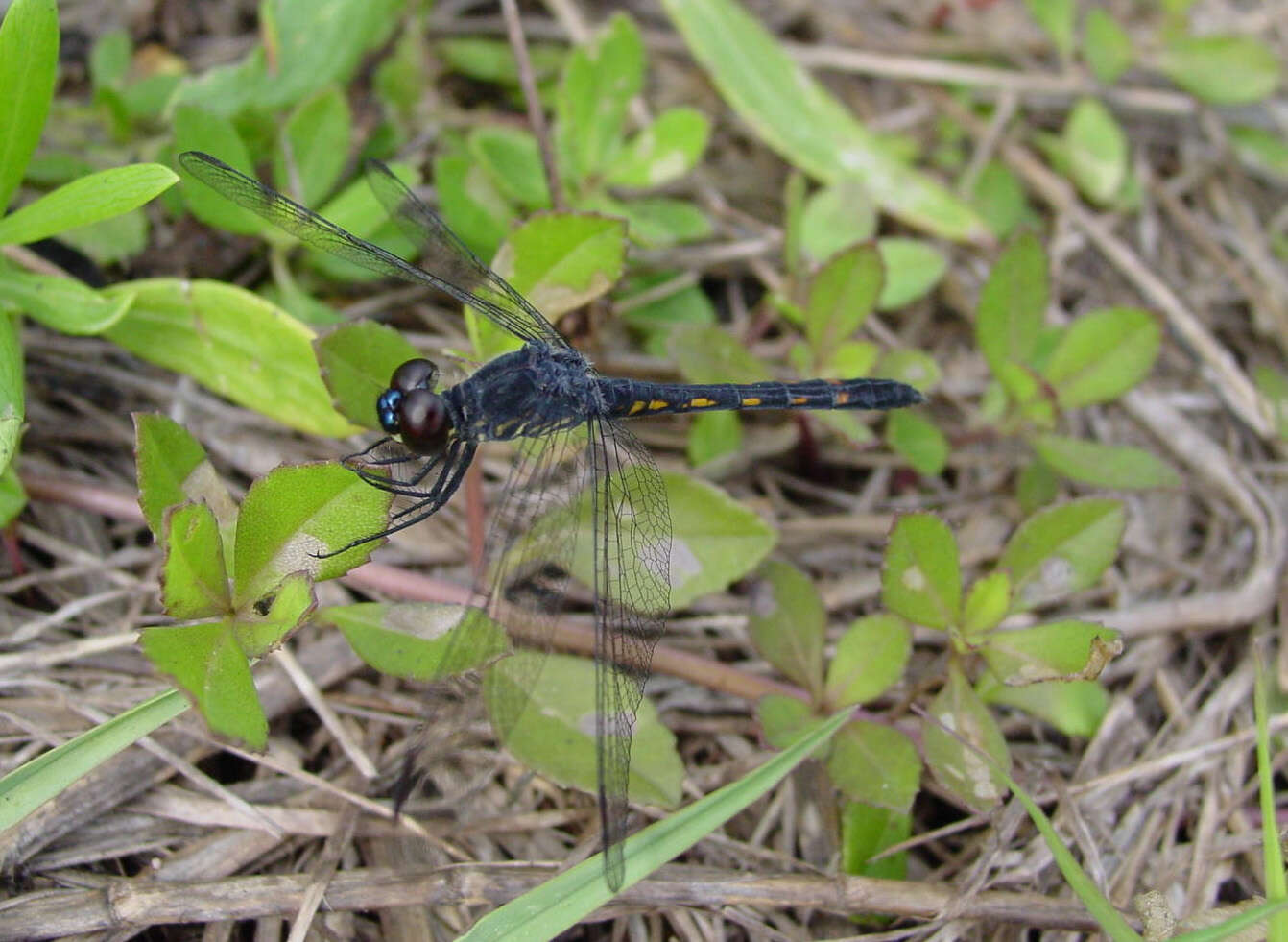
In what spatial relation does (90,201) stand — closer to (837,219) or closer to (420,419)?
(420,419)

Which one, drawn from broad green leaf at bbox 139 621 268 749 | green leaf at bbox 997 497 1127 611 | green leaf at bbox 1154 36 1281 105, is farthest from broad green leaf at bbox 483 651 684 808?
green leaf at bbox 1154 36 1281 105

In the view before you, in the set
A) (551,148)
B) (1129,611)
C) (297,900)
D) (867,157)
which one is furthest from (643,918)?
(867,157)

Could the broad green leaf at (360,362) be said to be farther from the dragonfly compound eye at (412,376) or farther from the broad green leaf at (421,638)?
the broad green leaf at (421,638)

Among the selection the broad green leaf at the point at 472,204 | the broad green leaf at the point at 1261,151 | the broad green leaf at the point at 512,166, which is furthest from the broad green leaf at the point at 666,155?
the broad green leaf at the point at 1261,151

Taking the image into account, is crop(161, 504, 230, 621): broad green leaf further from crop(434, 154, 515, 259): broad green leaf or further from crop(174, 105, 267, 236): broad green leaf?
crop(434, 154, 515, 259): broad green leaf

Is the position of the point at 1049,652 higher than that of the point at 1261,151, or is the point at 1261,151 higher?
the point at 1261,151

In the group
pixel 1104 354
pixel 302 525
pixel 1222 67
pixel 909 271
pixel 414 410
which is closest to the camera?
pixel 302 525

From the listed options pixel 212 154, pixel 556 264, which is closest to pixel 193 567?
pixel 556 264
